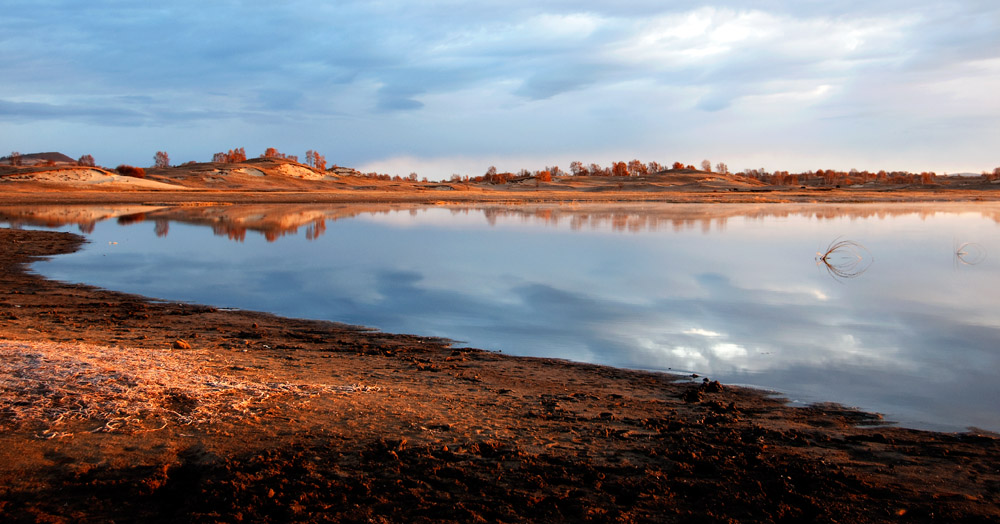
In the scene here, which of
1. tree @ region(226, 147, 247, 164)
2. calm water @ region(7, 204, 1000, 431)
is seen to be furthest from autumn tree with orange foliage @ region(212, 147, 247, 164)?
calm water @ region(7, 204, 1000, 431)

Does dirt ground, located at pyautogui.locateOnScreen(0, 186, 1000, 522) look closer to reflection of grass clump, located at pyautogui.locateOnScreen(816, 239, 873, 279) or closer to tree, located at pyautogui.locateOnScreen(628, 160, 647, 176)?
reflection of grass clump, located at pyautogui.locateOnScreen(816, 239, 873, 279)

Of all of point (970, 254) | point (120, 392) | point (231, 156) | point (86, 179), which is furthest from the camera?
point (231, 156)

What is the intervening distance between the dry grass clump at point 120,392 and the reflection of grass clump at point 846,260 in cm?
1222

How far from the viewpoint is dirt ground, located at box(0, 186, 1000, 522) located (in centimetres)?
345

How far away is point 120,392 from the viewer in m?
4.60

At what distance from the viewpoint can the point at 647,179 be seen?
92.7 m

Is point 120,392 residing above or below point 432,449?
above

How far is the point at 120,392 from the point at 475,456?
2.57 metres

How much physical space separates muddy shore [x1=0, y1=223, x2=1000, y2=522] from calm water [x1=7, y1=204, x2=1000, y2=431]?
3.93ft

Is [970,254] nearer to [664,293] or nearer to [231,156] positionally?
[664,293]

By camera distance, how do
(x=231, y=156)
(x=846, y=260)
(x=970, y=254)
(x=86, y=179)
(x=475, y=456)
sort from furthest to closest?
1. (x=231, y=156)
2. (x=86, y=179)
3. (x=970, y=254)
4. (x=846, y=260)
5. (x=475, y=456)

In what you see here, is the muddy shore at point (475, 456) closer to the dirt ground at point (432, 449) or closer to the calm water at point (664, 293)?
the dirt ground at point (432, 449)

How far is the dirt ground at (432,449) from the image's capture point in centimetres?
345

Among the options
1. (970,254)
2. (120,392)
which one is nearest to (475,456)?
(120,392)
